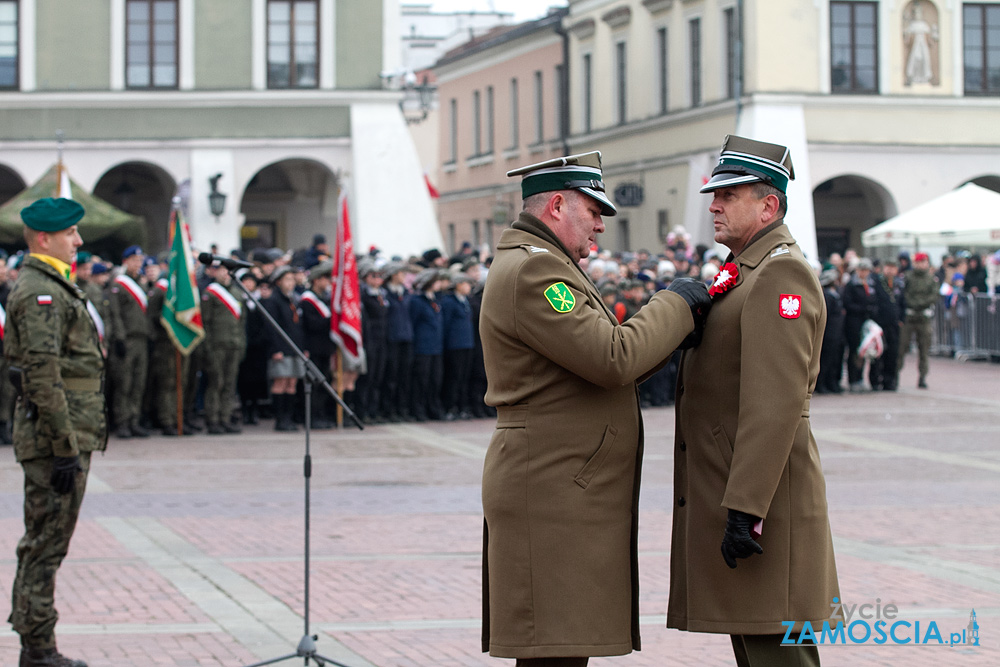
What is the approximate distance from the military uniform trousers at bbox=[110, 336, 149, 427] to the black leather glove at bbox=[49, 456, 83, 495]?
10.2m

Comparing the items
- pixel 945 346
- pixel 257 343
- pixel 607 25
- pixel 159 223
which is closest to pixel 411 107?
pixel 607 25

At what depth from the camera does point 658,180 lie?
39031 millimetres

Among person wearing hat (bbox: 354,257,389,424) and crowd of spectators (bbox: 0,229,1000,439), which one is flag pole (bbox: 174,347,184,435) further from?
person wearing hat (bbox: 354,257,389,424)

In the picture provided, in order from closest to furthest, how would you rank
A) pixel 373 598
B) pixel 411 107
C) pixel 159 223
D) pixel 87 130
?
pixel 373 598
pixel 87 130
pixel 159 223
pixel 411 107

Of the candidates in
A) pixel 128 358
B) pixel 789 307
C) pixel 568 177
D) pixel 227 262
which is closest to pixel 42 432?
pixel 227 262

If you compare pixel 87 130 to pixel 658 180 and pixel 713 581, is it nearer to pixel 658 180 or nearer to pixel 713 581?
pixel 658 180

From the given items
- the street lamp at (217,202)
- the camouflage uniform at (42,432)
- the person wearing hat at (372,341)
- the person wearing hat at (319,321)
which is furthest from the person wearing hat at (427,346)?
the street lamp at (217,202)

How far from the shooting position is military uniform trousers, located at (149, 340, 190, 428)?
55.8 ft

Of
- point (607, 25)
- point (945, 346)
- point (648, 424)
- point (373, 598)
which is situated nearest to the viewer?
point (373, 598)

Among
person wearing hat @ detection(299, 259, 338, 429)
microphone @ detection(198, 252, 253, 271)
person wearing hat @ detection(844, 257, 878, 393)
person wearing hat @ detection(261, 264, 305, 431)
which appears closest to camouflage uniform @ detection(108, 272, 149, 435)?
person wearing hat @ detection(261, 264, 305, 431)

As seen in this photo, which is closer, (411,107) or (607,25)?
(607,25)

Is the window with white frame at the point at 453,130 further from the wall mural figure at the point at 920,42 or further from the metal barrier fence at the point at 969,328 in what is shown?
the metal barrier fence at the point at 969,328

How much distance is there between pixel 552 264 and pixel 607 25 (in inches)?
1502

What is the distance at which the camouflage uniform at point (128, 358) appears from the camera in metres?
16.3
